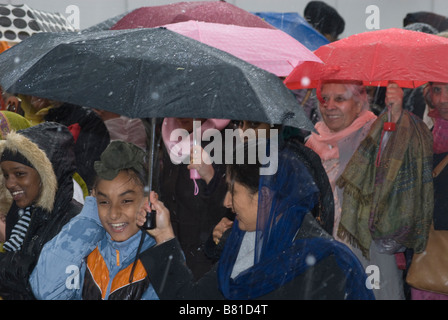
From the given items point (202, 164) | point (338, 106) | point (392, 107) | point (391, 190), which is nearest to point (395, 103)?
point (392, 107)

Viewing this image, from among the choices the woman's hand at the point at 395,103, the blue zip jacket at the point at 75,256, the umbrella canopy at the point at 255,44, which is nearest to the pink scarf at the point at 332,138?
the woman's hand at the point at 395,103

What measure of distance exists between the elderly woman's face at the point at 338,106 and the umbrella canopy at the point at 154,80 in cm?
197

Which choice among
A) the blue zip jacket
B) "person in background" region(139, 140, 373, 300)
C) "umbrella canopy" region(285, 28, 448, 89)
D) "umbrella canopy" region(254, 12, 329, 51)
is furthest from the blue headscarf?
"umbrella canopy" region(254, 12, 329, 51)

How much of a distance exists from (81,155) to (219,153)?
4.78ft

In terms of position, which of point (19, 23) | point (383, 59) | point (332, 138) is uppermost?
point (383, 59)

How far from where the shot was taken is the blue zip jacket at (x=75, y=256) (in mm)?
3695

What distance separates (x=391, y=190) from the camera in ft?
16.5

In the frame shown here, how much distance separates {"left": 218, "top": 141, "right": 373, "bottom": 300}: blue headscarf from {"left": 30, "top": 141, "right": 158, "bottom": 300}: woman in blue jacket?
582mm

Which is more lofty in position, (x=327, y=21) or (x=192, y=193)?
(x=327, y=21)

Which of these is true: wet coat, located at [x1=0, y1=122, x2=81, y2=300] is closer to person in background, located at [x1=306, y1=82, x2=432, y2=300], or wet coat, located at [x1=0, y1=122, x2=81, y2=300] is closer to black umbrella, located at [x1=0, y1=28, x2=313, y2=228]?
black umbrella, located at [x1=0, y1=28, x2=313, y2=228]

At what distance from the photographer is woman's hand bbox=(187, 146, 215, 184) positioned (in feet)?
13.7

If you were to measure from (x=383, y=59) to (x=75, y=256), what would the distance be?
7.49ft

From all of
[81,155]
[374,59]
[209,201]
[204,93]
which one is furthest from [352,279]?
[81,155]

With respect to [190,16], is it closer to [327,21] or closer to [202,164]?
[202,164]
